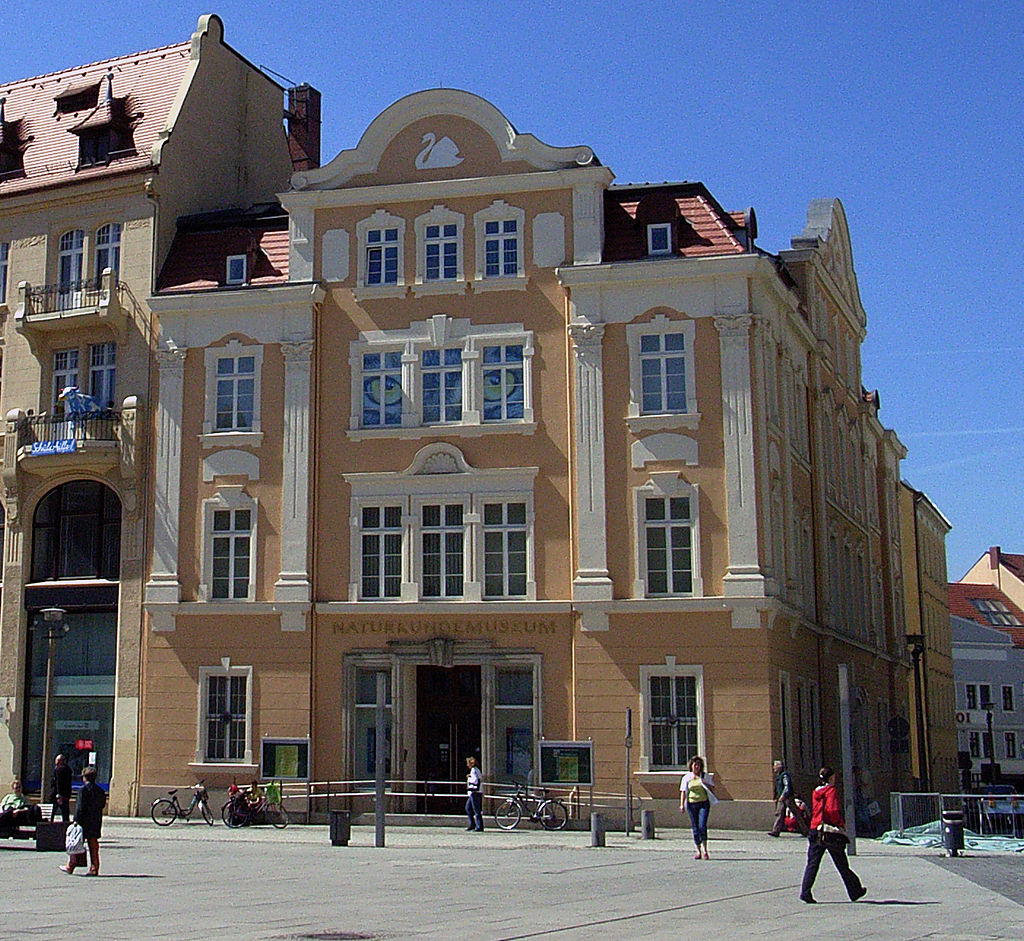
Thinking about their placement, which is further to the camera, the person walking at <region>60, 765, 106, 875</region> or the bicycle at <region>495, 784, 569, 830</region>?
the bicycle at <region>495, 784, 569, 830</region>

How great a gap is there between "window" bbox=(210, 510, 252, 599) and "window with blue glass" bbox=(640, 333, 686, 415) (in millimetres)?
10381

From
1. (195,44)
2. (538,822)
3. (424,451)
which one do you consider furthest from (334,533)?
(195,44)

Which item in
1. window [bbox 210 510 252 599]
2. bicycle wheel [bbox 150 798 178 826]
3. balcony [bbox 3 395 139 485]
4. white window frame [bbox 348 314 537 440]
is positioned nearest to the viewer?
bicycle wheel [bbox 150 798 178 826]

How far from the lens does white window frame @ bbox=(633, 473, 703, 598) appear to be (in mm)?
34312

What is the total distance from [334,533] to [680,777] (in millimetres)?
10243

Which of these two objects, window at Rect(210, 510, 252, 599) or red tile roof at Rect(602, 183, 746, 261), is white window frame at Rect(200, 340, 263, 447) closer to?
window at Rect(210, 510, 252, 599)

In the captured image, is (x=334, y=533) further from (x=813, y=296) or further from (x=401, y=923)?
(x=401, y=923)

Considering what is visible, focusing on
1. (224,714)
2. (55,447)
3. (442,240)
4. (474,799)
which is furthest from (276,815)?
(442,240)

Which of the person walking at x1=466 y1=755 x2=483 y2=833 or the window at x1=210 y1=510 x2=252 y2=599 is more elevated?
the window at x1=210 y1=510 x2=252 y2=599

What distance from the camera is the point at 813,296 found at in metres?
44.5

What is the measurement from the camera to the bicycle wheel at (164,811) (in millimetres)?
35125

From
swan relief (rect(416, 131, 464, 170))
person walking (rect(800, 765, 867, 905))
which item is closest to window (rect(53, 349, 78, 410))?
swan relief (rect(416, 131, 464, 170))

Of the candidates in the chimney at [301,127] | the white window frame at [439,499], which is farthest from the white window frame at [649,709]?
the chimney at [301,127]

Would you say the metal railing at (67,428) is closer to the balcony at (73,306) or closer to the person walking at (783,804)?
the balcony at (73,306)
